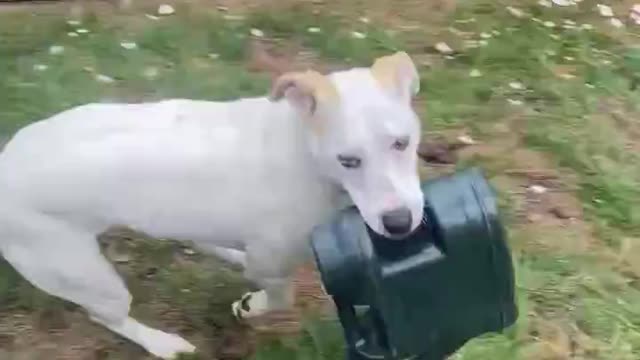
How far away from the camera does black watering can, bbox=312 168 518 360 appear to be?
2.05 metres

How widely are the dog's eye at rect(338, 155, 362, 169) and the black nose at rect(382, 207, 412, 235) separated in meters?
0.10

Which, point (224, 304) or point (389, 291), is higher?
point (389, 291)

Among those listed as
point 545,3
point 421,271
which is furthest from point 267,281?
point 545,3

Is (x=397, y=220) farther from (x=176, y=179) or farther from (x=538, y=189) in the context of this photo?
(x=538, y=189)

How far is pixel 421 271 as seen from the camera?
2.07 meters

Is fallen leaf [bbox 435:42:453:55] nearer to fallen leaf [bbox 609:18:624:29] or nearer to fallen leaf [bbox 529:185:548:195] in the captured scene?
fallen leaf [bbox 609:18:624:29]

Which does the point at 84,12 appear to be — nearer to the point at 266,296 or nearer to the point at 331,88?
the point at 266,296

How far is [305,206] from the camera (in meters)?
2.26

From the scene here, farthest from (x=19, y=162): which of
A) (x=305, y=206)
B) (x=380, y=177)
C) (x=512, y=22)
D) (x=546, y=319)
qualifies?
(x=512, y=22)

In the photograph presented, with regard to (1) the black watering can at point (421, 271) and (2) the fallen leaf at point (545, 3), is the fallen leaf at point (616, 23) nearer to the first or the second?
(2) the fallen leaf at point (545, 3)

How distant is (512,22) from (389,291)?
5.93 feet

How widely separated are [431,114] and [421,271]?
3.96 ft

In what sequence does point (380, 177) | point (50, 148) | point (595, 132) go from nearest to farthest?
point (380, 177) < point (50, 148) < point (595, 132)

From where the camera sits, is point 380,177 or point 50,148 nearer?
point 380,177
